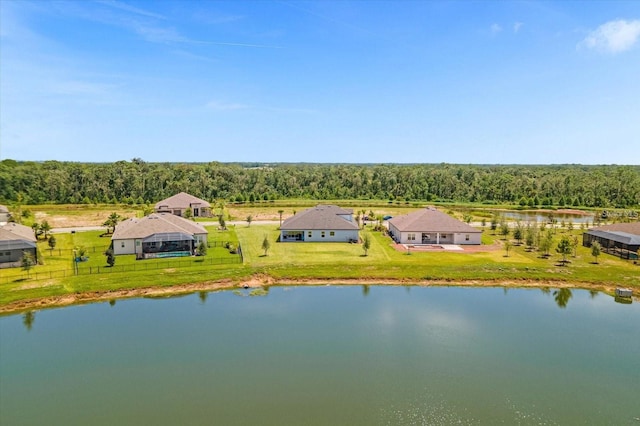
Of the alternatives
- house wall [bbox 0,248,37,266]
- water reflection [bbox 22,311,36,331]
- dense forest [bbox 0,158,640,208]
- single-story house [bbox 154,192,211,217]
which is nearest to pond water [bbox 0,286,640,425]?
water reflection [bbox 22,311,36,331]

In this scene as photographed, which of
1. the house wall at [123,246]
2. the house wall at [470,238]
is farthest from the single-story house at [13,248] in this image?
the house wall at [470,238]

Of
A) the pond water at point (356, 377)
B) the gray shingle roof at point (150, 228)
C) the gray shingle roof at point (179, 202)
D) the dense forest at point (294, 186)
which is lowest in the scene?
the pond water at point (356, 377)

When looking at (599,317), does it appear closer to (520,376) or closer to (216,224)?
(520,376)

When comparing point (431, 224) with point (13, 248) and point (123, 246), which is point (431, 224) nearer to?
point (123, 246)

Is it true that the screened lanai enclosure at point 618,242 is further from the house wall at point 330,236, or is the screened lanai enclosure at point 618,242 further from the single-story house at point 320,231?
the house wall at point 330,236

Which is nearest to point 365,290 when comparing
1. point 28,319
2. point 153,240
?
point 153,240

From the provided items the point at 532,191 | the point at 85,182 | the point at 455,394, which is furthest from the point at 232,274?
the point at 532,191
